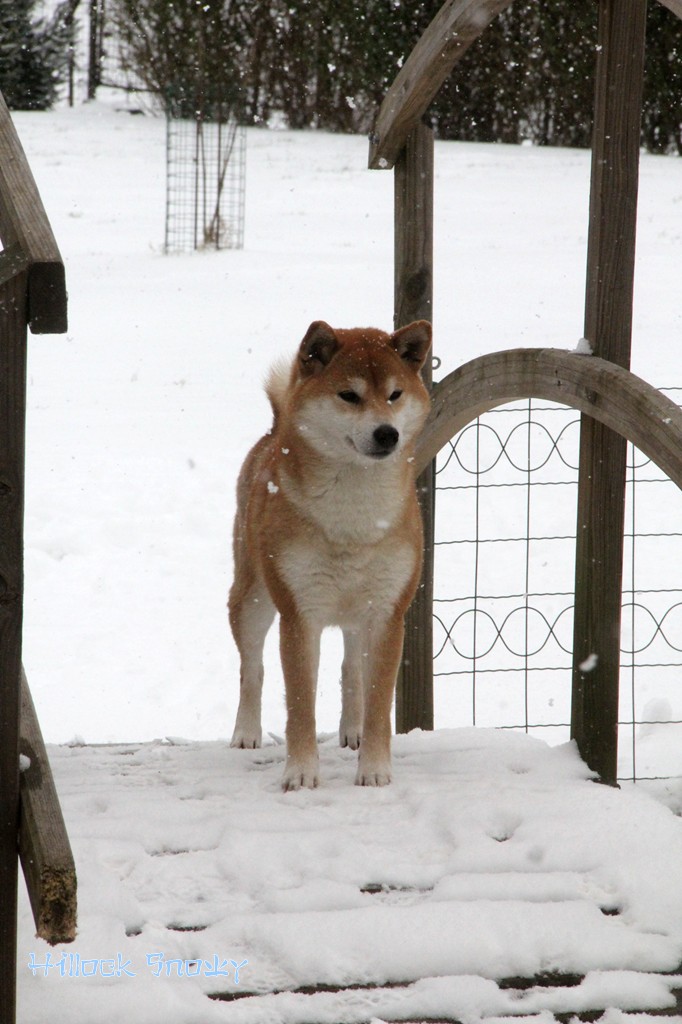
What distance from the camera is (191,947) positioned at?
1863 mm

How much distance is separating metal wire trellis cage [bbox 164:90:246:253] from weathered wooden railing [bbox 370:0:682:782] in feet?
30.7

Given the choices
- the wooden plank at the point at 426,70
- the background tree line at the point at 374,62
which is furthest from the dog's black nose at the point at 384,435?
the background tree line at the point at 374,62

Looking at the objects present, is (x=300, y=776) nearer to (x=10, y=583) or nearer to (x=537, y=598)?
(x=10, y=583)

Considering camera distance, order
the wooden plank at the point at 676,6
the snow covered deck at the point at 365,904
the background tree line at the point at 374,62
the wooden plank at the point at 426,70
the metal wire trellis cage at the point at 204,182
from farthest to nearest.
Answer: the background tree line at the point at 374,62 → the metal wire trellis cage at the point at 204,182 → the wooden plank at the point at 426,70 → the wooden plank at the point at 676,6 → the snow covered deck at the point at 365,904

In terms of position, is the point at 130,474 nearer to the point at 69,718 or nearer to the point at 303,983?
the point at 69,718

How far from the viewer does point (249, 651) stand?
329cm

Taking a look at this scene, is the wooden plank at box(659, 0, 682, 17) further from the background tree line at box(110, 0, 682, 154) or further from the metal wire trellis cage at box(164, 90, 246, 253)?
the background tree line at box(110, 0, 682, 154)

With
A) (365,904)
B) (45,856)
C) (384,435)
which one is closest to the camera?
(45,856)

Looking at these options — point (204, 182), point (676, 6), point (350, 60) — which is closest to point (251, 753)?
point (676, 6)

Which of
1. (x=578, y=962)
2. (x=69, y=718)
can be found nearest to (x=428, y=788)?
(x=578, y=962)

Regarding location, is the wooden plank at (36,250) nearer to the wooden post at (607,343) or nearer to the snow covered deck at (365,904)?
the snow covered deck at (365,904)

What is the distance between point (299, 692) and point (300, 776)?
0.21 metres

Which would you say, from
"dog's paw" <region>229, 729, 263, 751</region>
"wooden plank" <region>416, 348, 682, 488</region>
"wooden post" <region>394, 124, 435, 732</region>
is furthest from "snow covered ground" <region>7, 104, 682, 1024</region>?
"wooden plank" <region>416, 348, 682, 488</region>

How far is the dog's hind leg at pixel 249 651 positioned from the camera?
3252 mm
